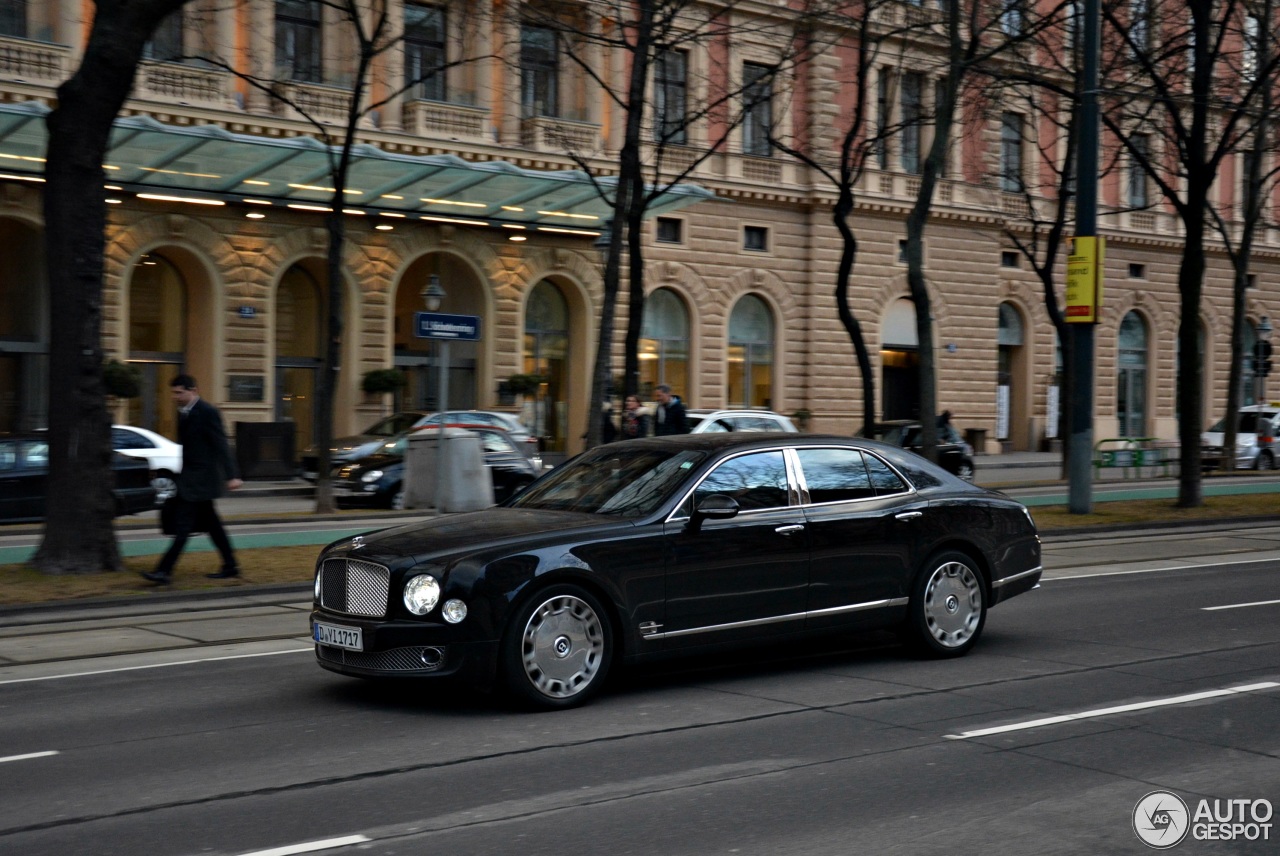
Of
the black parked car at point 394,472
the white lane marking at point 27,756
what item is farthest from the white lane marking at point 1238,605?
the black parked car at point 394,472

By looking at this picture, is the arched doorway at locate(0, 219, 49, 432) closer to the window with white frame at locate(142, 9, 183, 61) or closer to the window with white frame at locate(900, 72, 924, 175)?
the window with white frame at locate(142, 9, 183, 61)

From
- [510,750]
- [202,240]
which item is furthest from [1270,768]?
[202,240]

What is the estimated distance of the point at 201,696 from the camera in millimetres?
8617

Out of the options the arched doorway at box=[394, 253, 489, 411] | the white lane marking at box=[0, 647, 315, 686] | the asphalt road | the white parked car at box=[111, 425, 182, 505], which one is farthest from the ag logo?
the arched doorway at box=[394, 253, 489, 411]

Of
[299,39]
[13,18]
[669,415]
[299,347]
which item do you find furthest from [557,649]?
[299,347]

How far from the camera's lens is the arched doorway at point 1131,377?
51.4m

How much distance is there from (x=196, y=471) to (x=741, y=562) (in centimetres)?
638

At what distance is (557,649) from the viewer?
791 centimetres

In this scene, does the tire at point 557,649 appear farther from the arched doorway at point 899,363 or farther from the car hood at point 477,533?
the arched doorway at point 899,363

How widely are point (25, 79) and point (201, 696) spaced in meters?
23.1

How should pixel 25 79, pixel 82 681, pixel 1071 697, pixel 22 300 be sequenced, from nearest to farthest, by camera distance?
pixel 1071 697
pixel 82 681
pixel 25 79
pixel 22 300

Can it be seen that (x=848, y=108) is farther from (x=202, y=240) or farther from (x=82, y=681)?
(x=82, y=681)

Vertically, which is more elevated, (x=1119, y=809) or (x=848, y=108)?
(x=848, y=108)

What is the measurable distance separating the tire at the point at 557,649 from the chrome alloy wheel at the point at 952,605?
256 cm
